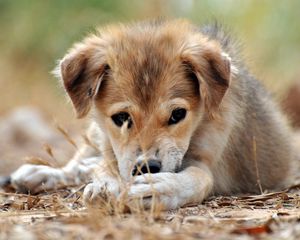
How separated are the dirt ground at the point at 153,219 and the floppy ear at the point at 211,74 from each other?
2.20 feet

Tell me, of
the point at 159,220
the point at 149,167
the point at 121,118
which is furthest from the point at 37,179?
the point at 159,220

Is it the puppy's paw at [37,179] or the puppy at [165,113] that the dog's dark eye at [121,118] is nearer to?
the puppy at [165,113]

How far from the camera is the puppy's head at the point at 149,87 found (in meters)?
4.73

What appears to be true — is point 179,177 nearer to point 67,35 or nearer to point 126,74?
point 126,74

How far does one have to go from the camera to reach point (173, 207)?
14.8 feet

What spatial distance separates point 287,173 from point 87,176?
1.66 meters

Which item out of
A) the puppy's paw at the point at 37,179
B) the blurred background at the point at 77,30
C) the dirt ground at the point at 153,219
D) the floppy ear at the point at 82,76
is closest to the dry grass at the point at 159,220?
the dirt ground at the point at 153,219

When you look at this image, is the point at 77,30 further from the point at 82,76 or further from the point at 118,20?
the point at 82,76

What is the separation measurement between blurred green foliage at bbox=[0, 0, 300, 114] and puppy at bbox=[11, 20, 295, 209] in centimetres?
839

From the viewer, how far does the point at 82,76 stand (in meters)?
5.18

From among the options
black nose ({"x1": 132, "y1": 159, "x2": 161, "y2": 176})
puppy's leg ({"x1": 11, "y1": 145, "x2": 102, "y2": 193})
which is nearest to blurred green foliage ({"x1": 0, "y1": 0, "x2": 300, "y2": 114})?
puppy's leg ({"x1": 11, "y1": 145, "x2": 102, "y2": 193})

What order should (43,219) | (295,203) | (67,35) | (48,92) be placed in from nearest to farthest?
(43,219), (295,203), (67,35), (48,92)

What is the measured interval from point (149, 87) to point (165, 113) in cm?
20

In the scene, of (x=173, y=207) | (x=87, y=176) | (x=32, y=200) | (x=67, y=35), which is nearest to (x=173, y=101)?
(x=173, y=207)
